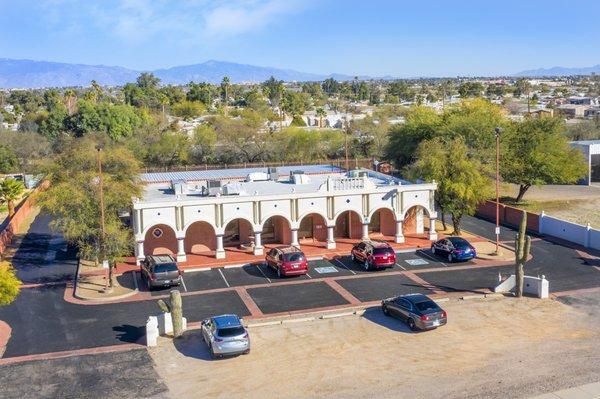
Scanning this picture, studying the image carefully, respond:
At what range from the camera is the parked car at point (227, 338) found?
74.8 feet

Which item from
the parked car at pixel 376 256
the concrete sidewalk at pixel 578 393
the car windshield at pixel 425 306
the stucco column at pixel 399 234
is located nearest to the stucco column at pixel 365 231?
the stucco column at pixel 399 234

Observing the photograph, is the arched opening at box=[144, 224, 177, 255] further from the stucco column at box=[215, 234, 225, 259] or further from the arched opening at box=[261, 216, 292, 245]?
the arched opening at box=[261, 216, 292, 245]

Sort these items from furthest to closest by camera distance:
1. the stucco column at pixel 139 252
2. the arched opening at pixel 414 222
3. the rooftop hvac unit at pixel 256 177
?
the rooftop hvac unit at pixel 256 177
the arched opening at pixel 414 222
the stucco column at pixel 139 252

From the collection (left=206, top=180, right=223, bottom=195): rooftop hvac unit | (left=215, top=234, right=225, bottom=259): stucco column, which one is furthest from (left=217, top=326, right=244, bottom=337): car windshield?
(left=206, top=180, right=223, bottom=195): rooftop hvac unit

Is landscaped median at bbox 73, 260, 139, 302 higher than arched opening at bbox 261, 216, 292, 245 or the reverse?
the reverse

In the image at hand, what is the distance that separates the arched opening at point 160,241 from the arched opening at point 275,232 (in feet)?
18.7

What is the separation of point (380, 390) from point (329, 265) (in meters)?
16.0

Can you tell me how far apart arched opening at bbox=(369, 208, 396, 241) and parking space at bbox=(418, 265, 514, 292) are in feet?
26.8

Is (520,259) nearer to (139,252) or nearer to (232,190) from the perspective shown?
(232,190)

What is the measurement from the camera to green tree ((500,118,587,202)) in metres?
53.2

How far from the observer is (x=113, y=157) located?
34625 mm

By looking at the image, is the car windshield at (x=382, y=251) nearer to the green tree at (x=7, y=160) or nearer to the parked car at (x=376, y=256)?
the parked car at (x=376, y=256)

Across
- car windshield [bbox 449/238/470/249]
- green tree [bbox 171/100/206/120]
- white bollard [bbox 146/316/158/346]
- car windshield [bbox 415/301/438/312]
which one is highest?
green tree [bbox 171/100/206/120]

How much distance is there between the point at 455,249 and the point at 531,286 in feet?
20.9
